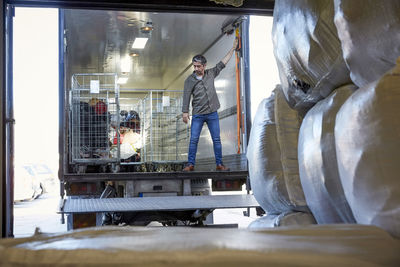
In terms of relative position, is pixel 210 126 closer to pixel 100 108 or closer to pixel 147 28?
pixel 100 108

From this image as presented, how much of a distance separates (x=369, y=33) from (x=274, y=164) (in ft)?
3.19

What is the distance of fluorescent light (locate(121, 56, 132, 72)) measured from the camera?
11.3 m

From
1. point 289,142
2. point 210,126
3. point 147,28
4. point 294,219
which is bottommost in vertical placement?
point 294,219

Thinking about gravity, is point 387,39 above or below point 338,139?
above

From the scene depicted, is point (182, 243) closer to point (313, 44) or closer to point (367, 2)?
point (367, 2)

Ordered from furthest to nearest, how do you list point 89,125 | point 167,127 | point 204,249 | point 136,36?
point 136,36 → point 167,127 → point 89,125 → point 204,249

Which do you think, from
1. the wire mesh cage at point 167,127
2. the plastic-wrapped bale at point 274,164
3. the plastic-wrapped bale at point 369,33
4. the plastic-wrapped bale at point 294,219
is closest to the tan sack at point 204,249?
the plastic-wrapped bale at point 369,33

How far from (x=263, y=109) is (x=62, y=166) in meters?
3.78

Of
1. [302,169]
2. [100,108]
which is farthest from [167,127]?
[302,169]

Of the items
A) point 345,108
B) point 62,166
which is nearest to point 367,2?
point 345,108

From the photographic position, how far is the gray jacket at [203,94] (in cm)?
693

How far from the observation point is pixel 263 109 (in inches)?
92.1

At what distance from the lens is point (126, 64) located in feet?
38.5

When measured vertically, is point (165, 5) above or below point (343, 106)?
above
